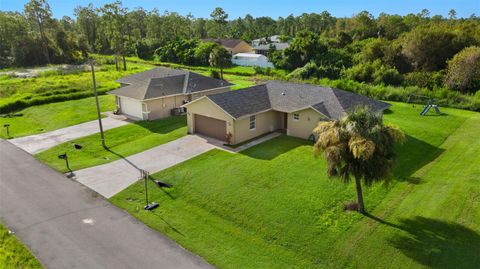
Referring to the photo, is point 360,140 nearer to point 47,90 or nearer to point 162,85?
point 162,85

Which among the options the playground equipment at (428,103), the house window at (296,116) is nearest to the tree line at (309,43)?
the playground equipment at (428,103)

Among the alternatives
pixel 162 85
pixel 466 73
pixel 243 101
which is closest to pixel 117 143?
pixel 162 85

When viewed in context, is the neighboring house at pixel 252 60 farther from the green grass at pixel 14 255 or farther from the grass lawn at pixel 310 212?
the green grass at pixel 14 255

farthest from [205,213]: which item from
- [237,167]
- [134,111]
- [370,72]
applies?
[370,72]

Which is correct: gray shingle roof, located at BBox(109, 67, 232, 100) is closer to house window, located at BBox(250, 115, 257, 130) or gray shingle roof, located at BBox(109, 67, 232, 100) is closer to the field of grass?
the field of grass

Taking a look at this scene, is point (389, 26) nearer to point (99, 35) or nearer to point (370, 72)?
point (370, 72)

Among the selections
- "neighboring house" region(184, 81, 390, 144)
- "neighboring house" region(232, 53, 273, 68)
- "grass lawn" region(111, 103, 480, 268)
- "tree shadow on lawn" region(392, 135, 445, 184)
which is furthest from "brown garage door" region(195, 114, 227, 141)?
"neighboring house" region(232, 53, 273, 68)
